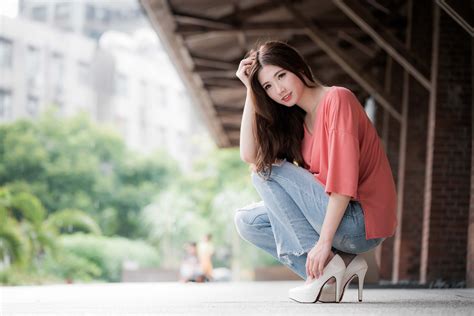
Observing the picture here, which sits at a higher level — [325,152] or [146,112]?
[146,112]

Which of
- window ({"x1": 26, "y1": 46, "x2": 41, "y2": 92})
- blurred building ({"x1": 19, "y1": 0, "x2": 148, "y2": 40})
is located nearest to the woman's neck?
window ({"x1": 26, "y1": 46, "x2": 41, "y2": 92})

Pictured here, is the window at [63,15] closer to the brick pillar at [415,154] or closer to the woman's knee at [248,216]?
the brick pillar at [415,154]

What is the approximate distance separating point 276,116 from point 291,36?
9.66 meters

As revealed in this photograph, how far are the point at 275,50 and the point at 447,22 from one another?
4956mm

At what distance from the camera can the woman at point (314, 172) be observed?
11.3 feet

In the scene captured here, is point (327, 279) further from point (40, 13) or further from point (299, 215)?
point (40, 13)

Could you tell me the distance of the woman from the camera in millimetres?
3443

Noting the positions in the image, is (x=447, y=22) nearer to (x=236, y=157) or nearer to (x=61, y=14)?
(x=236, y=157)

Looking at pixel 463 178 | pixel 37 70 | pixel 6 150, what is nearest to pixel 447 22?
pixel 463 178

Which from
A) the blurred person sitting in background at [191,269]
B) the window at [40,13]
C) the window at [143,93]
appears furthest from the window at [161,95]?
the blurred person sitting in background at [191,269]

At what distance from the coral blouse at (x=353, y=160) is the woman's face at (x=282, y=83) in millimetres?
112

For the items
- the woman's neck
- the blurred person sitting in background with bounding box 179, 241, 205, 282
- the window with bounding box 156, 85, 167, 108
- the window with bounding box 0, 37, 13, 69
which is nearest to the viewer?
the woman's neck

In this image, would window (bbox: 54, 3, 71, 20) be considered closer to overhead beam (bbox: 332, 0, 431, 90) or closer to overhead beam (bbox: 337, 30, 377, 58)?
overhead beam (bbox: 337, 30, 377, 58)

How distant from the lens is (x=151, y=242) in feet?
160
